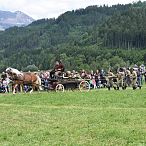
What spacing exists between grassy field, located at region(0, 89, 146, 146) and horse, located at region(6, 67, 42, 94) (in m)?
6.61

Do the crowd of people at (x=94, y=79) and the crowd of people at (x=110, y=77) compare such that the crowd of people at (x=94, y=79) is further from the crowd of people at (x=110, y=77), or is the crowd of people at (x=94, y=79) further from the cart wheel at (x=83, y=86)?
the cart wheel at (x=83, y=86)

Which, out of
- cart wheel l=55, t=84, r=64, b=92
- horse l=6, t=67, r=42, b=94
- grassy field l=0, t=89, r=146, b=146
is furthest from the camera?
cart wheel l=55, t=84, r=64, b=92

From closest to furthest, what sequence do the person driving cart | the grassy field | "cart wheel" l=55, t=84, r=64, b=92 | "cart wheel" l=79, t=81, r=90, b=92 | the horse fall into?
the grassy field
the horse
the person driving cart
"cart wheel" l=55, t=84, r=64, b=92
"cart wheel" l=79, t=81, r=90, b=92

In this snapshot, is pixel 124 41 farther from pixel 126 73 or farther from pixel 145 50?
pixel 126 73

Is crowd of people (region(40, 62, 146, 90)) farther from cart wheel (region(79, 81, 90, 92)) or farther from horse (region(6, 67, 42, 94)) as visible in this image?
horse (region(6, 67, 42, 94))

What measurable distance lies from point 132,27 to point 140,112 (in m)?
163

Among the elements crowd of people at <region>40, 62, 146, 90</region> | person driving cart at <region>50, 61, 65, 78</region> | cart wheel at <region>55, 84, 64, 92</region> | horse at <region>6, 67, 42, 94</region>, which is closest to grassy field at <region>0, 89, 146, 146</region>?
horse at <region>6, 67, 42, 94</region>

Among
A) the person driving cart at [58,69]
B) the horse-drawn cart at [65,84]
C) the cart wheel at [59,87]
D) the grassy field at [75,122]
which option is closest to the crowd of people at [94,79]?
the person driving cart at [58,69]

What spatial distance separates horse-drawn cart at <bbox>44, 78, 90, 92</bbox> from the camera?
34.4 m

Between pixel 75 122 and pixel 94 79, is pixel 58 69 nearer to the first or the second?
pixel 94 79

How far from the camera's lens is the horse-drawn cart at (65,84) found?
3441 cm

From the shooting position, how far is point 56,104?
24.4 m

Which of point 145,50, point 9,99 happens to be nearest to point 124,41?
point 145,50

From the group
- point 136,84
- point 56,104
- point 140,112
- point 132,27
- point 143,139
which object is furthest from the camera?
point 132,27
